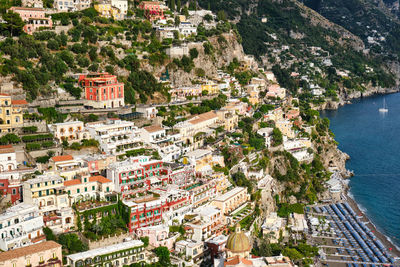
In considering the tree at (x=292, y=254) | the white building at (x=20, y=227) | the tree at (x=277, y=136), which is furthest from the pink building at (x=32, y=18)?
the tree at (x=292, y=254)

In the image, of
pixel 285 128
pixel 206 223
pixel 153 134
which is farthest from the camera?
pixel 285 128

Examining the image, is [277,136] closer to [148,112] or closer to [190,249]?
[148,112]

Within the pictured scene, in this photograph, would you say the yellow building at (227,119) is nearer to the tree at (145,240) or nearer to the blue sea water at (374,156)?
the blue sea water at (374,156)

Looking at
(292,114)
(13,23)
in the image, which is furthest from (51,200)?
(292,114)

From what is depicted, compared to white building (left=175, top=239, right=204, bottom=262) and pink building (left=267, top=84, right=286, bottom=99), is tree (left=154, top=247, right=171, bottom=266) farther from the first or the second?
pink building (left=267, top=84, right=286, bottom=99)

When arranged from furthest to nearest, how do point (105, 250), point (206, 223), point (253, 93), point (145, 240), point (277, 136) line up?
point (253, 93) < point (277, 136) < point (206, 223) < point (145, 240) < point (105, 250)

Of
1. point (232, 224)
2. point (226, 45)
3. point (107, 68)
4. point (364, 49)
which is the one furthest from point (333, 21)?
point (232, 224)

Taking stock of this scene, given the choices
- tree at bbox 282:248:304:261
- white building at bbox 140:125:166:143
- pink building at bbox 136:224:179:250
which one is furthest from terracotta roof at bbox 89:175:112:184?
tree at bbox 282:248:304:261
